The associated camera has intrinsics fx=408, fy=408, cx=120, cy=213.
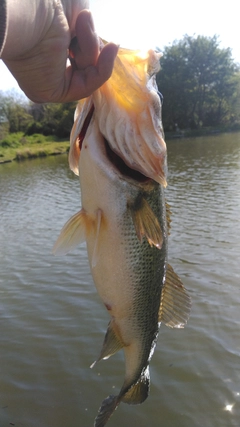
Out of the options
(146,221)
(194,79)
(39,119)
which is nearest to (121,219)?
(146,221)

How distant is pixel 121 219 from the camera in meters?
2.43

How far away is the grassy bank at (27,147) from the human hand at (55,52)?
37402 mm

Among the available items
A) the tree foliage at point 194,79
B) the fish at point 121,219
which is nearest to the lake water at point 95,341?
the fish at point 121,219

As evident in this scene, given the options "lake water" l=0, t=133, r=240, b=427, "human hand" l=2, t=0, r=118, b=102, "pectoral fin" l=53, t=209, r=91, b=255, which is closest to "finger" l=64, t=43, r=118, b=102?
"human hand" l=2, t=0, r=118, b=102

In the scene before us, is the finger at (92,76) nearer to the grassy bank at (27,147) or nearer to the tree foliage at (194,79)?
the grassy bank at (27,147)

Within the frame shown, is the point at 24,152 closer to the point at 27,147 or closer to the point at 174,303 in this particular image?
the point at 27,147

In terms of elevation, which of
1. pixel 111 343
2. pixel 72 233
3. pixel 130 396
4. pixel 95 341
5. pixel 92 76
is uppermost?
pixel 92 76

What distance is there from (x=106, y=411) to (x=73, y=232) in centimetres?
149

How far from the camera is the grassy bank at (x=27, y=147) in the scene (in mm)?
40469

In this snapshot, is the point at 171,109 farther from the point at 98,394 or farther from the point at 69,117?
the point at 98,394

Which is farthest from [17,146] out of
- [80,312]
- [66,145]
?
[80,312]

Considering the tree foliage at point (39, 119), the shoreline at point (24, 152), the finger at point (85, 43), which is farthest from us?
the tree foliage at point (39, 119)

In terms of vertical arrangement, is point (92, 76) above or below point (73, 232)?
above

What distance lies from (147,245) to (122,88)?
982 millimetres
